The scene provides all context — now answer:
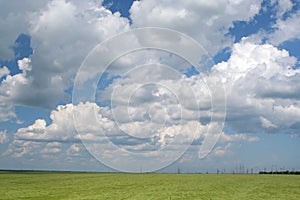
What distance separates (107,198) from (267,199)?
26338 mm

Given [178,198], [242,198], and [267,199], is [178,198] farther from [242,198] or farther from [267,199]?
[267,199]

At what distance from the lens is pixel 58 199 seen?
196 ft

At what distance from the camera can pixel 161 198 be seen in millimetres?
61281

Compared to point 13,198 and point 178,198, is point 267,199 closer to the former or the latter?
point 178,198

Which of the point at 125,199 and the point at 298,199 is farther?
the point at 298,199

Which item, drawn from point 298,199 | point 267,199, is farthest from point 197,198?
point 298,199

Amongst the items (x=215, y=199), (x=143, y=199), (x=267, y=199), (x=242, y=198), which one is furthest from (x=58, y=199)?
(x=267, y=199)

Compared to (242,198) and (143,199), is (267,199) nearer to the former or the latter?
(242,198)

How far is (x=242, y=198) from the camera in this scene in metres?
63.0

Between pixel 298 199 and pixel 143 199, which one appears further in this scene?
pixel 298 199

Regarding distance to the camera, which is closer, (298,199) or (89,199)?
(89,199)

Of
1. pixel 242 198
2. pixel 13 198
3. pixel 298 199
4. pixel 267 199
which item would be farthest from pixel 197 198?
pixel 13 198

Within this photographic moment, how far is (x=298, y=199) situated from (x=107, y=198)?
32236 mm

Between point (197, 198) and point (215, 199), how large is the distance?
3.07 metres
